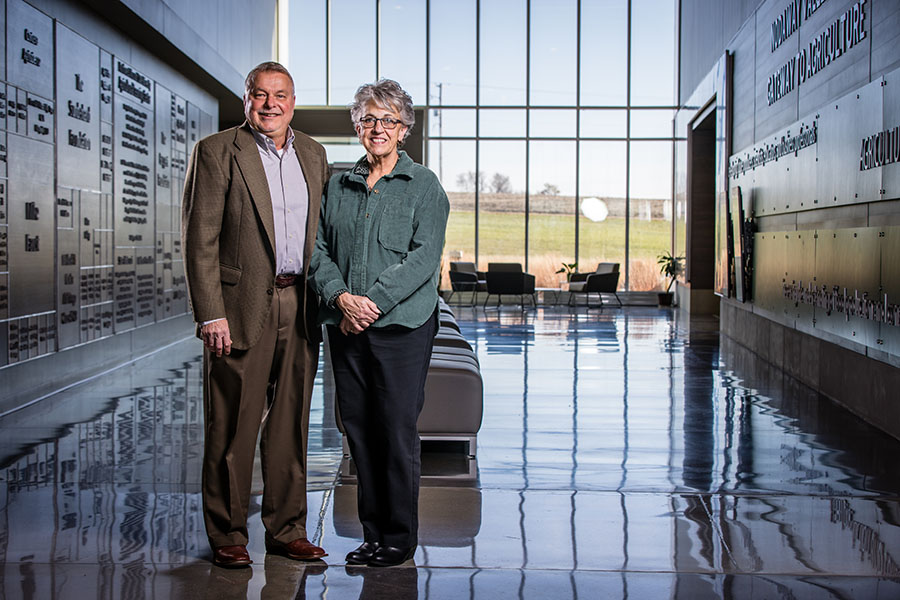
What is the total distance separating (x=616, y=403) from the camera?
7203mm

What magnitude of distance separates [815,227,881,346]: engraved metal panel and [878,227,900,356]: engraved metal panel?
0.12 metres

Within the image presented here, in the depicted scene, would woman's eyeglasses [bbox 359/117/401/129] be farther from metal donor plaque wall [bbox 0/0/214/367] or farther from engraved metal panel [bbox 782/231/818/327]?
engraved metal panel [bbox 782/231/818/327]

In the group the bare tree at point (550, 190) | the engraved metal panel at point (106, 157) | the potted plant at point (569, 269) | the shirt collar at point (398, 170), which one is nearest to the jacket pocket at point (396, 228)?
the shirt collar at point (398, 170)

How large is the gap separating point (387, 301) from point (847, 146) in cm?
→ 529

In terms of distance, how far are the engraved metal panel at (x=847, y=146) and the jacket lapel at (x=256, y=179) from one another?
4763 millimetres

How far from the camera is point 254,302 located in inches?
131

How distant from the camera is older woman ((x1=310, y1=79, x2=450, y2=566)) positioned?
335 cm

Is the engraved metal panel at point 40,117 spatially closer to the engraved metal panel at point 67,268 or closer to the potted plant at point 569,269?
the engraved metal panel at point 67,268

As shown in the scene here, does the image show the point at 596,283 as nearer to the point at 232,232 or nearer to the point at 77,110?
the point at 77,110

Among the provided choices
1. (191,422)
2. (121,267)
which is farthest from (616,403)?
(121,267)

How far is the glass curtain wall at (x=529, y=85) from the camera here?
68.8 ft

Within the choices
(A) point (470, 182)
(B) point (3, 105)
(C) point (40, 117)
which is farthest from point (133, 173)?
(A) point (470, 182)

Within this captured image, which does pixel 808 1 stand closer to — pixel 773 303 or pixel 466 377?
pixel 773 303

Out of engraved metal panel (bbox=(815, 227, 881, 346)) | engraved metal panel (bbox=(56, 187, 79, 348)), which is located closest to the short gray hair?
engraved metal panel (bbox=(815, 227, 881, 346))
